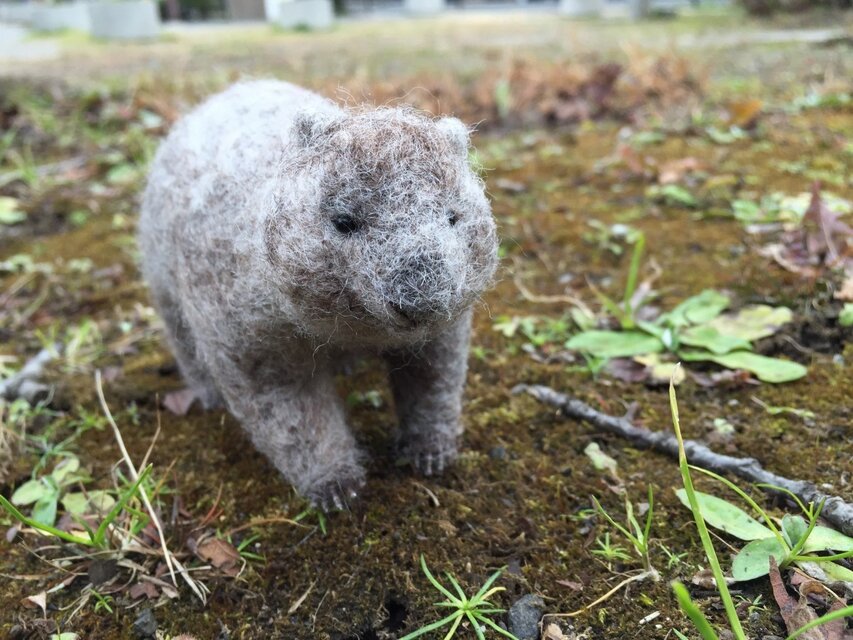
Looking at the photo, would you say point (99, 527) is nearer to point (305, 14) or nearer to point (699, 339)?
point (699, 339)

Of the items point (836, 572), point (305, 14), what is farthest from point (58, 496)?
point (305, 14)

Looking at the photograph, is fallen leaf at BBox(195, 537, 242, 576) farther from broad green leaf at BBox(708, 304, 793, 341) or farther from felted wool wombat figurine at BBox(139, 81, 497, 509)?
broad green leaf at BBox(708, 304, 793, 341)

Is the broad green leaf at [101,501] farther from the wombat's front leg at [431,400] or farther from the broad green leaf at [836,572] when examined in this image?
the broad green leaf at [836,572]

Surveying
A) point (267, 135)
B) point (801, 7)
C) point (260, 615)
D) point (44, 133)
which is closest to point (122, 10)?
point (44, 133)

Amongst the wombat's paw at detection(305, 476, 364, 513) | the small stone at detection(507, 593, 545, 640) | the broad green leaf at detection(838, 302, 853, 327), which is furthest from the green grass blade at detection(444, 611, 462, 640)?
the broad green leaf at detection(838, 302, 853, 327)

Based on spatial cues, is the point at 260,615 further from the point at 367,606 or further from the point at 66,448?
the point at 66,448

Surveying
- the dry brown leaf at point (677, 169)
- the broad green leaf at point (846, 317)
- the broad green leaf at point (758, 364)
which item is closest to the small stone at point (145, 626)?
the broad green leaf at point (758, 364)

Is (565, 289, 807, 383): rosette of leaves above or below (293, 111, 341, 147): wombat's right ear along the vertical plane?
below
